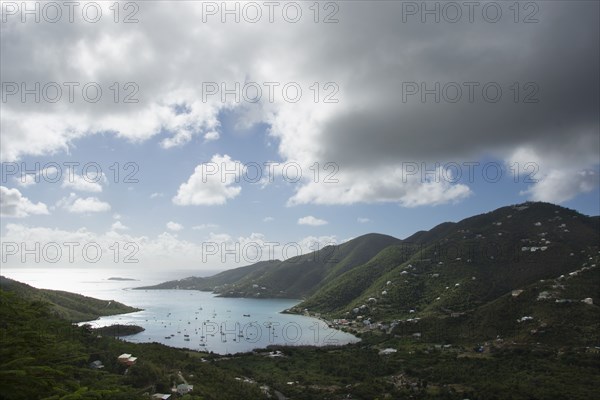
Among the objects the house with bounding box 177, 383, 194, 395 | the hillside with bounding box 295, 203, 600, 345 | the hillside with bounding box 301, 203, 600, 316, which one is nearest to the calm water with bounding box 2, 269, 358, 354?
the hillside with bounding box 295, 203, 600, 345

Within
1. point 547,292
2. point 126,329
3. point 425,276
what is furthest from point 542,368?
point 126,329

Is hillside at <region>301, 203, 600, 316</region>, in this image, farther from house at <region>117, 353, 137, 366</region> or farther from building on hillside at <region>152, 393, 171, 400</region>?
building on hillside at <region>152, 393, 171, 400</region>

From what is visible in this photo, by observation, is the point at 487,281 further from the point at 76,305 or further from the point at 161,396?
the point at 76,305

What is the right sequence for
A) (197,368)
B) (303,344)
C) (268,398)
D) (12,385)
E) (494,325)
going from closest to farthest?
(12,385), (268,398), (197,368), (494,325), (303,344)

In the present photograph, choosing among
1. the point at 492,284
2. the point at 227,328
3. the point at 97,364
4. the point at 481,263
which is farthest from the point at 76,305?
the point at 481,263

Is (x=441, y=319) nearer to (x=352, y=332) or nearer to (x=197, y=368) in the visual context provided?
(x=352, y=332)

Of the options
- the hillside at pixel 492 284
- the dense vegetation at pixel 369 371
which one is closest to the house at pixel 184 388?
the dense vegetation at pixel 369 371

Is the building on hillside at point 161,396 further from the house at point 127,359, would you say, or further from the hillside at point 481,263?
the hillside at point 481,263

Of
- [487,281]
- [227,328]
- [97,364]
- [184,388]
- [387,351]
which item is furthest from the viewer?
[227,328]

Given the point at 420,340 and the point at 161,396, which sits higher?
the point at 161,396
